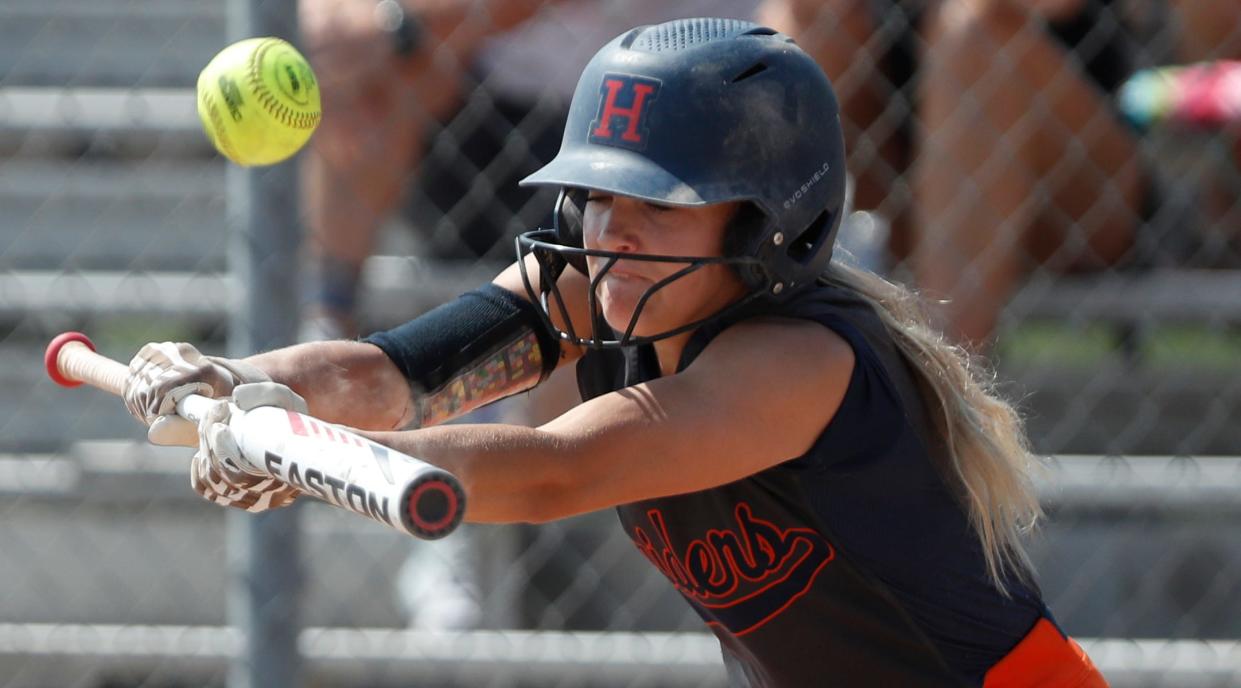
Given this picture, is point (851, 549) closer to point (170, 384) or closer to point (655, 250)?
point (655, 250)

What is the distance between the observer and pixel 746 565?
2271 mm

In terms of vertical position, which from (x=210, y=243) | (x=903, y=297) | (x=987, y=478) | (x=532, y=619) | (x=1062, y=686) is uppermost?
(x=903, y=297)

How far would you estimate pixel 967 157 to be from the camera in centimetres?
394

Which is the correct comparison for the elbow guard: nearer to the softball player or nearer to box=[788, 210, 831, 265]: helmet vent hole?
the softball player

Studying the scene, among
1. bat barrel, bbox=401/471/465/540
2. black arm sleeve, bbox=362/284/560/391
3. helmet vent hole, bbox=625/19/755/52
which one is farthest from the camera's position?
black arm sleeve, bbox=362/284/560/391

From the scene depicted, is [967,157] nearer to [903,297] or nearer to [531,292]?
[903,297]

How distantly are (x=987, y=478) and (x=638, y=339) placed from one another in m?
0.59

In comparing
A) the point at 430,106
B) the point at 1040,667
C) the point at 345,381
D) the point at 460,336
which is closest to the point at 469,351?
the point at 460,336

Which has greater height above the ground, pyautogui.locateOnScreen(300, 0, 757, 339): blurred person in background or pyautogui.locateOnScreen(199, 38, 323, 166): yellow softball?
pyautogui.locateOnScreen(199, 38, 323, 166): yellow softball

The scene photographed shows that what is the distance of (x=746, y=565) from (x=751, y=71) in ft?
2.32

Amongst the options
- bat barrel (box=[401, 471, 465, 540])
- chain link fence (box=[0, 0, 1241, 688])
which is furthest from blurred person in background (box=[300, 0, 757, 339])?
bat barrel (box=[401, 471, 465, 540])

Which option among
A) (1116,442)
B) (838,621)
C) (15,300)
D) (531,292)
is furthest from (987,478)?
(15,300)

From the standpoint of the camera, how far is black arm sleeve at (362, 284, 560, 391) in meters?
2.47

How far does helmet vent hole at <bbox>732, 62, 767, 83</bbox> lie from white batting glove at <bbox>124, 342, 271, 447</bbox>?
0.80 metres
